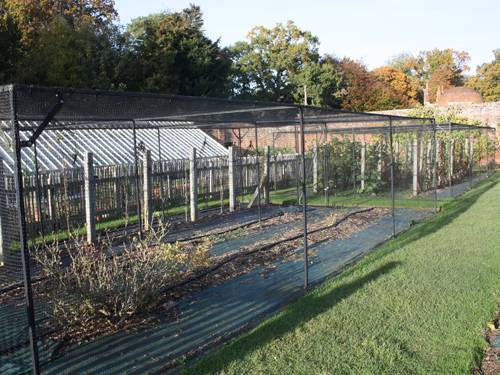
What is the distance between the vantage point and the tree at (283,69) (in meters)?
37.5

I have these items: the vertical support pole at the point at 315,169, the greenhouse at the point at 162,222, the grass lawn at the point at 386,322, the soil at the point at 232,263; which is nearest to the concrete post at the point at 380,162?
the greenhouse at the point at 162,222

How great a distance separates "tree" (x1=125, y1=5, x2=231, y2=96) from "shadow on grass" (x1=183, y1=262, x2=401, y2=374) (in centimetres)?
1933

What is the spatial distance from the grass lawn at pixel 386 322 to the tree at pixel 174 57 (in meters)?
→ 19.0

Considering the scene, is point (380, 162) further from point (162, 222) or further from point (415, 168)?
point (162, 222)

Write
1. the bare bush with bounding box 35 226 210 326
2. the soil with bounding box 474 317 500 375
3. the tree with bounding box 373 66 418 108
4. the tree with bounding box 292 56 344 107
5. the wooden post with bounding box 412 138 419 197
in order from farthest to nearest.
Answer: the tree with bounding box 373 66 418 108 < the tree with bounding box 292 56 344 107 < the wooden post with bounding box 412 138 419 197 < the bare bush with bounding box 35 226 210 326 < the soil with bounding box 474 317 500 375

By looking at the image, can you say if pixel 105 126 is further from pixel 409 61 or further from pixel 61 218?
pixel 409 61

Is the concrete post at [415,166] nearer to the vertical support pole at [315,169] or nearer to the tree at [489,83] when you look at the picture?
the vertical support pole at [315,169]

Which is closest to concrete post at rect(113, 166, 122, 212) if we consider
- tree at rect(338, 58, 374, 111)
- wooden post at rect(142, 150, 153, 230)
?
wooden post at rect(142, 150, 153, 230)

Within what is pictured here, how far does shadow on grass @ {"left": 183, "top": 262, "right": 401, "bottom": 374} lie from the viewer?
144 inches

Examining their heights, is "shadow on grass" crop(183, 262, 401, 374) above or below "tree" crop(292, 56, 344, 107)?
below

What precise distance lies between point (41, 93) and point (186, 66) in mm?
23857

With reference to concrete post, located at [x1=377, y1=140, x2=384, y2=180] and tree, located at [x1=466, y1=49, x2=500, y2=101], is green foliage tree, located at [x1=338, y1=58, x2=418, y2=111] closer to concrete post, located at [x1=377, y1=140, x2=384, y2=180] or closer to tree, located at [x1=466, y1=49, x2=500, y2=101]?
tree, located at [x1=466, y1=49, x2=500, y2=101]

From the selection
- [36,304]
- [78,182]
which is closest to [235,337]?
[36,304]

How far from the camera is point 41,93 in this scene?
10.8ft
